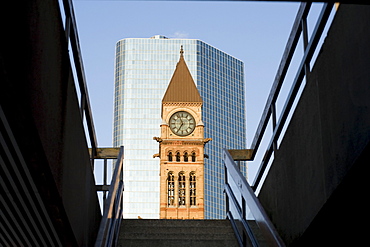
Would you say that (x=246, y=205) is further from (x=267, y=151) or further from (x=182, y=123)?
(x=182, y=123)

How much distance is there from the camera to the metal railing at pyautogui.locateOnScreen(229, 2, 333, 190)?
5.83 metres

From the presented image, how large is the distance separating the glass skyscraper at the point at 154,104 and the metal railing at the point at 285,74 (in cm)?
10663

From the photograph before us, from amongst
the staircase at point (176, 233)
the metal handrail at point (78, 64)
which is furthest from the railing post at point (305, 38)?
the staircase at point (176, 233)

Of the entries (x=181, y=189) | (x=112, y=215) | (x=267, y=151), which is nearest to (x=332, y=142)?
(x=267, y=151)

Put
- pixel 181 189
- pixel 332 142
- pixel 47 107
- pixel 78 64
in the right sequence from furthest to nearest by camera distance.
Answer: pixel 181 189
pixel 78 64
pixel 332 142
pixel 47 107

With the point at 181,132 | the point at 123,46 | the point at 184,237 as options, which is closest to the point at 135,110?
the point at 123,46

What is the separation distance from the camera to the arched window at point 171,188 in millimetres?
50031

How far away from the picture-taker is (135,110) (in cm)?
12581

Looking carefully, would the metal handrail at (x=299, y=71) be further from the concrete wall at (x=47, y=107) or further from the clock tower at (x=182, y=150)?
the clock tower at (x=182, y=150)

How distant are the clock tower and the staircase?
36.6 meters

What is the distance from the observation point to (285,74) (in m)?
7.27

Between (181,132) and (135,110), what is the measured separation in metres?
78.1

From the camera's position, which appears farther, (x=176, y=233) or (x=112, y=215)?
(x=176, y=233)

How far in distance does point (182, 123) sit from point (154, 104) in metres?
76.9
